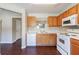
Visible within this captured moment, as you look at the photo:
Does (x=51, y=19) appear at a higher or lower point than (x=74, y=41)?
higher

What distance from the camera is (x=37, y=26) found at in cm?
756

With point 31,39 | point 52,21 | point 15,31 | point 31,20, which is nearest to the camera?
A: point 31,39

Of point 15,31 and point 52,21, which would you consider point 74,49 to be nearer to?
point 52,21

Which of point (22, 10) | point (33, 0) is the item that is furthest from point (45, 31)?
point (33, 0)

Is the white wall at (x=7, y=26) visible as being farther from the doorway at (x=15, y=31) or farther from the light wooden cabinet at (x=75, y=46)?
the light wooden cabinet at (x=75, y=46)

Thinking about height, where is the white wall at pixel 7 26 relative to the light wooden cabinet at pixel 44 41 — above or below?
above

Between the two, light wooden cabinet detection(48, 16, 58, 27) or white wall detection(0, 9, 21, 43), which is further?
white wall detection(0, 9, 21, 43)

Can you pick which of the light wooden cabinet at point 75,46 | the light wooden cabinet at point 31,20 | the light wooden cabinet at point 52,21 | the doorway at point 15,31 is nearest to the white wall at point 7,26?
the doorway at point 15,31

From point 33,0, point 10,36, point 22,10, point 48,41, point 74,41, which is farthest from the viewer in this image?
point 10,36

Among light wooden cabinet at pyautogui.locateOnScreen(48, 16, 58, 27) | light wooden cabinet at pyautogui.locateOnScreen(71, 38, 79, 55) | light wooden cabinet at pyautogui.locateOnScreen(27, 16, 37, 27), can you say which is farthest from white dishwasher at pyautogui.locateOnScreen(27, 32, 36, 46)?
light wooden cabinet at pyautogui.locateOnScreen(71, 38, 79, 55)

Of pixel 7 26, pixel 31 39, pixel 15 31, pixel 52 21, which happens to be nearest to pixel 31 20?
pixel 31 39

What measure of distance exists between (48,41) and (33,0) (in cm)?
609

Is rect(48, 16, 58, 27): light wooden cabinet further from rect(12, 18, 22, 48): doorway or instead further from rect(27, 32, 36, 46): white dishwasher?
rect(12, 18, 22, 48): doorway

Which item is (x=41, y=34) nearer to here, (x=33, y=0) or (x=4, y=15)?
(x=4, y=15)
